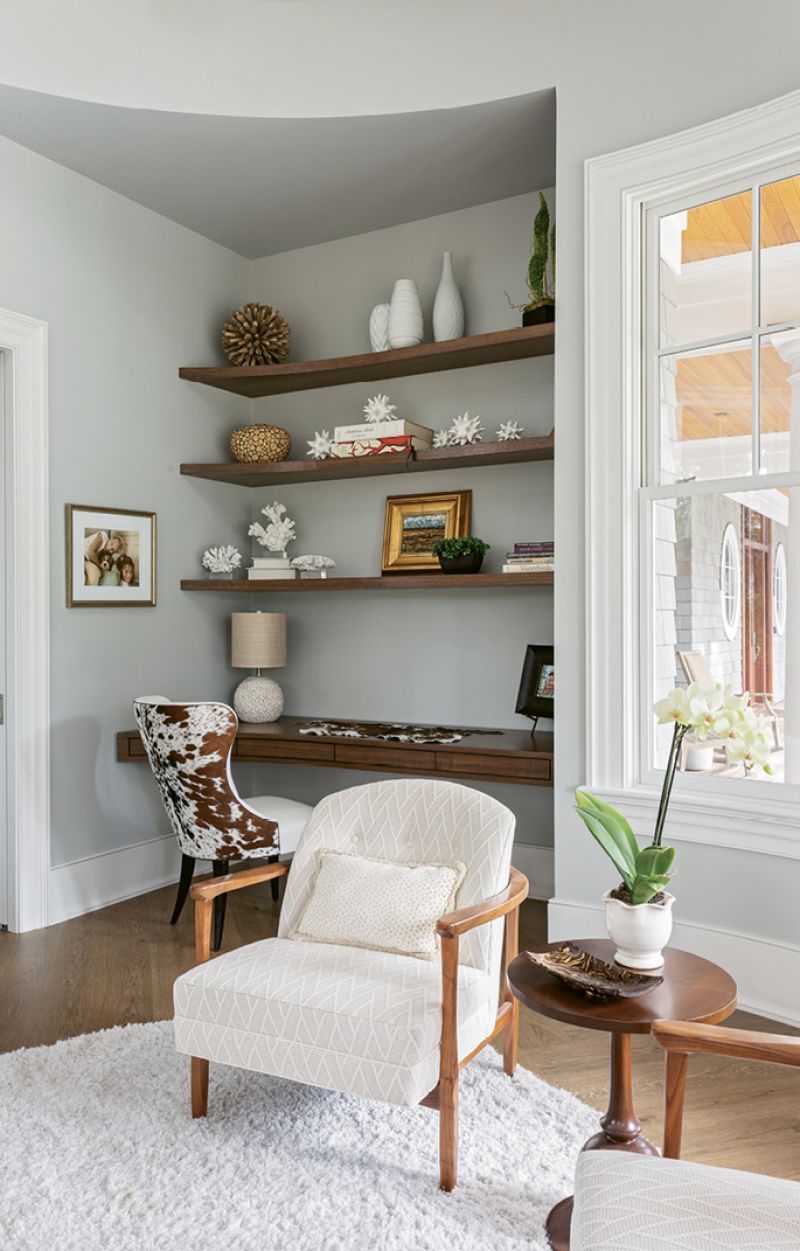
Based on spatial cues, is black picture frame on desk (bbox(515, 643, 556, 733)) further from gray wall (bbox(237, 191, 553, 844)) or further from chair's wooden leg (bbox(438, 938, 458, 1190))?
chair's wooden leg (bbox(438, 938, 458, 1190))

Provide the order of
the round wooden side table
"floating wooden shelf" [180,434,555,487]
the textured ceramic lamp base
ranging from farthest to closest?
1. the textured ceramic lamp base
2. "floating wooden shelf" [180,434,555,487]
3. the round wooden side table

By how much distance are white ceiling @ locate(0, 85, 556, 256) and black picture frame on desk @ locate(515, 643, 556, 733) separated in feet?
6.42

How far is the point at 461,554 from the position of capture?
12.7 feet

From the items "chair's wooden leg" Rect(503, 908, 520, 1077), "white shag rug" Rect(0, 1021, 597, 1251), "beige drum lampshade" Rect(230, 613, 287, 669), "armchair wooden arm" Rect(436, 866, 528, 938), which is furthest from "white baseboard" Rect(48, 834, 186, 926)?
"armchair wooden arm" Rect(436, 866, 528, 938)

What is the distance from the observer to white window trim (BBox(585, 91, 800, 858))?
297 centimetres

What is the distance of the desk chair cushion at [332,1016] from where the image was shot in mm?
1921

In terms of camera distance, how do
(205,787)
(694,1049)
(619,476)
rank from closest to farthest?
(694,1049), (619,476), (205,787)

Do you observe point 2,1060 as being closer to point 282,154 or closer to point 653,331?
point 653,331

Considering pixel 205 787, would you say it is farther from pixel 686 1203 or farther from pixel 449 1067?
pixel 686 1203

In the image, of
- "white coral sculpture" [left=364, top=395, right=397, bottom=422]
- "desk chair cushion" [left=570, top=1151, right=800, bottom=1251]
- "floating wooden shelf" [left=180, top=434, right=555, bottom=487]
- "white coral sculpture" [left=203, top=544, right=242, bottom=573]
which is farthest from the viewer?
"white coral sculpture" [left=203, top=544, right=242, bottom=573]

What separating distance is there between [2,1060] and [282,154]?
332 centimetres

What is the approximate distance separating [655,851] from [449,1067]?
0.63 metres

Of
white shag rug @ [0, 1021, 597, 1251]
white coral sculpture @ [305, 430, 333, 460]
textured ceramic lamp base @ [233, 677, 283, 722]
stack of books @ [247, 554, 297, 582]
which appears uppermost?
white coral sculpture @ [305, 430, 333, 460]

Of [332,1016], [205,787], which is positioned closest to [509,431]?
[205,787]
